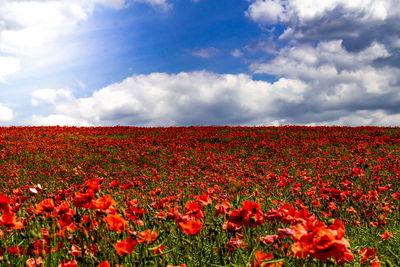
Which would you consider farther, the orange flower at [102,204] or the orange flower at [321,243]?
the orange flower at [102,204]

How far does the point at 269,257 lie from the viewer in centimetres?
170

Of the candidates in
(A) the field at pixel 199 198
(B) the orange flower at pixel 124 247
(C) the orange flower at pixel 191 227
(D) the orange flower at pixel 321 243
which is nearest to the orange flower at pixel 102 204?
(A) the field at pixel 199 198

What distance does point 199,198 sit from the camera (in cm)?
236

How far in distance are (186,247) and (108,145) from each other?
13.6 meters

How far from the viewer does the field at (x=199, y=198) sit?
6.55 ft

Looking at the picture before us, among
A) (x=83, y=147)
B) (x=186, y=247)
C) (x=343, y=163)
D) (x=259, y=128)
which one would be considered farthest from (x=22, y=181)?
(x=259, y=128)

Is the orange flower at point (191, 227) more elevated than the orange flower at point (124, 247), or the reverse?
the orange flower at point (191, 227)

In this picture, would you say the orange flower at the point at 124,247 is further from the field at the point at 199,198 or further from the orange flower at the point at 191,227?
the orange flower at the point at 191,227

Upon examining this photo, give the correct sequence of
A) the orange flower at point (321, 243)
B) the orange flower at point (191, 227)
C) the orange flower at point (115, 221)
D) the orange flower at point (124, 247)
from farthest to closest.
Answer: the orange flower at point (115, 221), the orange flower at point (191, 227), the orange flower at point (124, 247), the orange flower at point (321, 243)

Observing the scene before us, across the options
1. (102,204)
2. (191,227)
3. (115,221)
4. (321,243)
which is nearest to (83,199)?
(102,204)

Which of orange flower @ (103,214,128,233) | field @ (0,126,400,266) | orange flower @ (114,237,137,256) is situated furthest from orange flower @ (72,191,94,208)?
orange flower @ (114,237,137,256)

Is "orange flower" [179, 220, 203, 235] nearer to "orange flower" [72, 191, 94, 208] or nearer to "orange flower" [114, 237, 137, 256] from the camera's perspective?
"orange flower" [114, 237, 137, 256]

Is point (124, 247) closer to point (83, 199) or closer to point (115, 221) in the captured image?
point (115, 221)

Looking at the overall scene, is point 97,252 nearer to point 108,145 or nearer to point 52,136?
point 108,145
